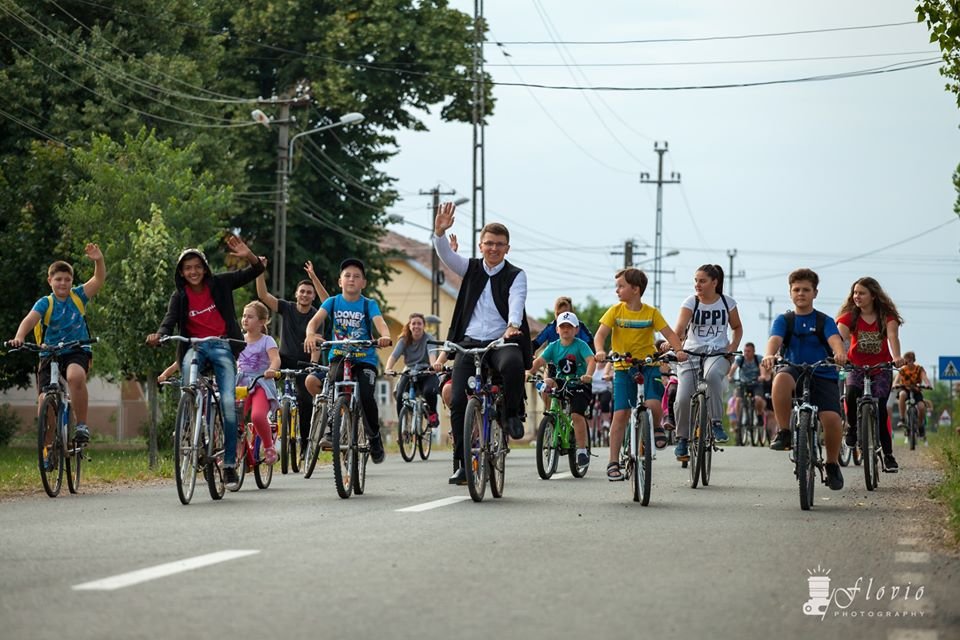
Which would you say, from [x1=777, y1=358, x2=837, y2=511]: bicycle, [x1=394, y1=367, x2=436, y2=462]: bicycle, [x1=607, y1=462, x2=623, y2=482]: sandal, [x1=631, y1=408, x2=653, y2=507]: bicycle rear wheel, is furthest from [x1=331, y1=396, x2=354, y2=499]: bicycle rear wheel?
[x1=394, y1=367, x2=436, y2=462]: bicycle

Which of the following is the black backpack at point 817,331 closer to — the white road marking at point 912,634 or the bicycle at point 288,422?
the bicycle at point 288,422

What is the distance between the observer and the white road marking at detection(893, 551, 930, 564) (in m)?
8.41

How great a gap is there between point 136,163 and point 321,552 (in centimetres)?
2242

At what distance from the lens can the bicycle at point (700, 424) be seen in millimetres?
13664

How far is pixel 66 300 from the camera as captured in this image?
1353 cm

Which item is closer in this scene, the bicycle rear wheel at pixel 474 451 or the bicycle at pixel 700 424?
the bicycle rear wheel at pixel 474 451

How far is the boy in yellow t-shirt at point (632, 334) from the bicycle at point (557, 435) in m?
1.96

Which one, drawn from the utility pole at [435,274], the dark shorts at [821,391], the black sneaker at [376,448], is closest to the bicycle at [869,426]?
the dark shorts at [821,391]

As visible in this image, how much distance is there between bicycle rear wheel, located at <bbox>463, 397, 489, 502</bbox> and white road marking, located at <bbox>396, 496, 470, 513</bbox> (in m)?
0.18

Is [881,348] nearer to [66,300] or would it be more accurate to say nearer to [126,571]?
[66,300]

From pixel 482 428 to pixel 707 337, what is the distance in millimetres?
3147

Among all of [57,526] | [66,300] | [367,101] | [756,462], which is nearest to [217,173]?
[367,101]

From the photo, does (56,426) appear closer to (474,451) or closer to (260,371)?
(260,371)

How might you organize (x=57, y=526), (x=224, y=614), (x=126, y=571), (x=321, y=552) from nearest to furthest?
(x=224, y=614) → (x=126, y=571) → (x=321, y=552) → (x=57, y=526)
